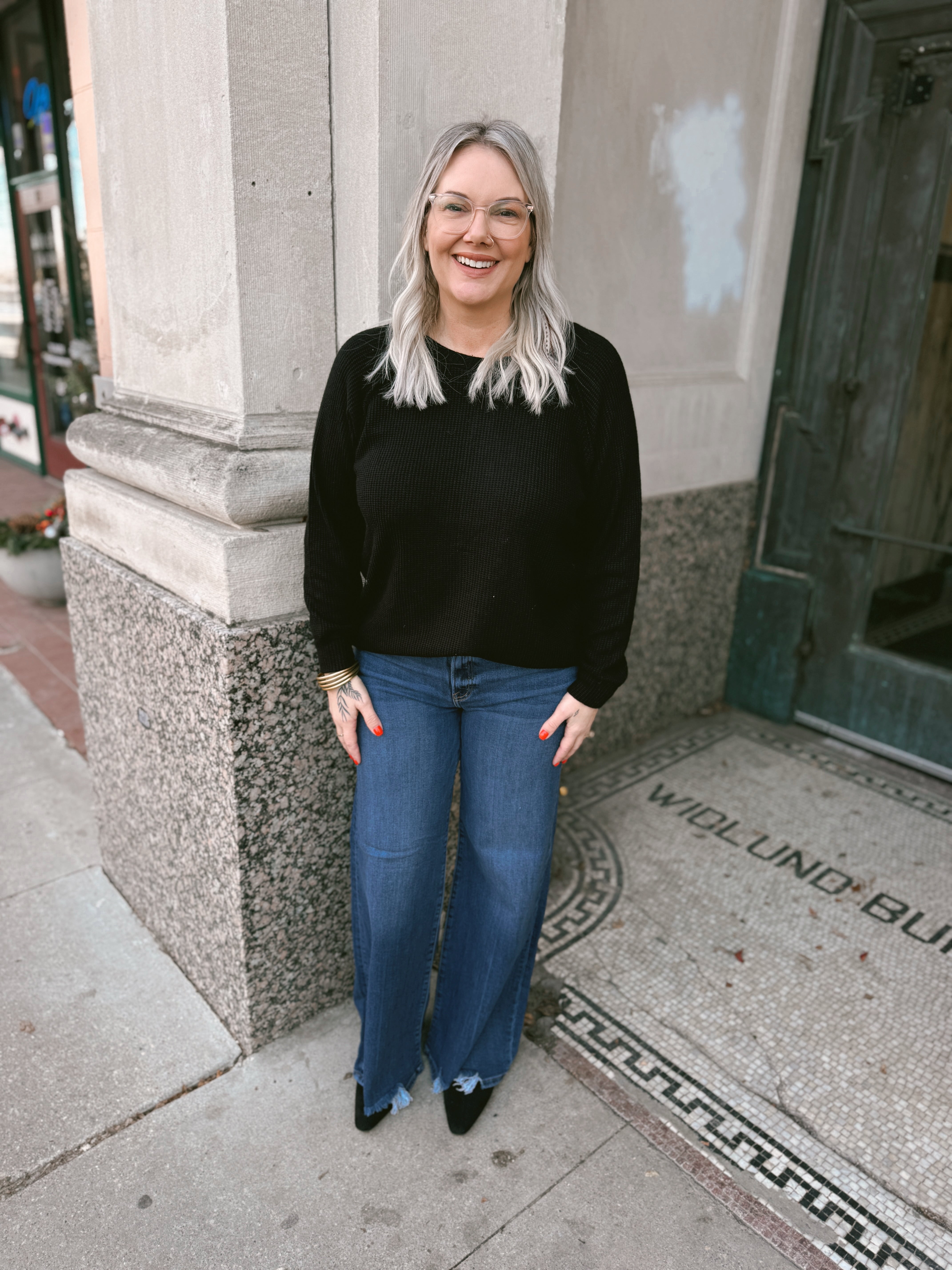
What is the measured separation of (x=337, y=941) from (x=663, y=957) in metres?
1.02

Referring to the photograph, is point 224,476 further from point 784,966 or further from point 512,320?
point 784,966

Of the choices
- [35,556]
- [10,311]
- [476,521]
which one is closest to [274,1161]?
[476,521]

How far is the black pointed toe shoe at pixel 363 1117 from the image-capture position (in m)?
2.08

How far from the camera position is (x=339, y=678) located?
1.94 m

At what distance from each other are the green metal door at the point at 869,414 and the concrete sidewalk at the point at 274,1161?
239 cm

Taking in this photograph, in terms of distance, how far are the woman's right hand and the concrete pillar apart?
7.3 inches

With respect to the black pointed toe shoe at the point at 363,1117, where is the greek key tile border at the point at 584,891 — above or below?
below

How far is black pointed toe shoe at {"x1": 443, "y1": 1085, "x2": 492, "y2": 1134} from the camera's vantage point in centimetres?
210

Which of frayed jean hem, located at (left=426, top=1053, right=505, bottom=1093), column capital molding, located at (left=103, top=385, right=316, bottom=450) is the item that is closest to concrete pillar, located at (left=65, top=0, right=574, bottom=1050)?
column capital molding, located at (left=103, top=385, right=316, bottom=450)

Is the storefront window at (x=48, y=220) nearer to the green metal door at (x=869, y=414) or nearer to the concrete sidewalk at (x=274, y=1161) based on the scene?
the green metal door at (x=869, y=414)

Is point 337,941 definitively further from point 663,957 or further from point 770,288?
point 770,288

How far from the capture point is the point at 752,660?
4262 millimetres

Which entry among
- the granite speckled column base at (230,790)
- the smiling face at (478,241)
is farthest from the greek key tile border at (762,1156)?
the smiling face at (478,241)

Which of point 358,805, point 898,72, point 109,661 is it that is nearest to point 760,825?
point 358,805
